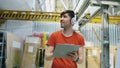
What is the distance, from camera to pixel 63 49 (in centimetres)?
316

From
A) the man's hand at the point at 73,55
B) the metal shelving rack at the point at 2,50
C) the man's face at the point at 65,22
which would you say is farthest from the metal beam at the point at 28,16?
the man's hand at the point at 73,55

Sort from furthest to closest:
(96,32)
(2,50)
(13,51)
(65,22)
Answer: (96,32) → (13,51) → (2,50) → (65,22)

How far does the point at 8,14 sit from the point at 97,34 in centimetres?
214

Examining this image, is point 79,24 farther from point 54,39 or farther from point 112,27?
point 54,39

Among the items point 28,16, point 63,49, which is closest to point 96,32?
point 28,16

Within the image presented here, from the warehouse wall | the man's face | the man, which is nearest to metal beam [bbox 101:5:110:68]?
the man

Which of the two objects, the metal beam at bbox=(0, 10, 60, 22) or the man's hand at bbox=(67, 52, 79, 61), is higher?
the metal beam at bbox=(0, 10, 60, 22)

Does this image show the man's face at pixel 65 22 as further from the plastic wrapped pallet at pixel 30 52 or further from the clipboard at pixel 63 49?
the plastic wrapped pallet at pixel 30 52

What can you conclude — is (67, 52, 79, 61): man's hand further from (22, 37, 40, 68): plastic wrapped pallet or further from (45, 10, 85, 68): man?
(22, 37, 40, 68): plastic wrapped pallet

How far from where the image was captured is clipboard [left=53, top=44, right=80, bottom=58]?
3096mm

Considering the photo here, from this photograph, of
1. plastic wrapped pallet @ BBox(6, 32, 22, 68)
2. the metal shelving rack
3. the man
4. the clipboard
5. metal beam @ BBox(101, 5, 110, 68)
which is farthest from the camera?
plastic wrapped pallet @ BBox(6, 32, 22, 68)

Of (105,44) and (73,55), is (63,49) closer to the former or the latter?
(73,55)

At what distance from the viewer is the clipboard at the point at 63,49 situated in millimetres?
3096

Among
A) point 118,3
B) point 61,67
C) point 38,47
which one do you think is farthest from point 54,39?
point 38,47
